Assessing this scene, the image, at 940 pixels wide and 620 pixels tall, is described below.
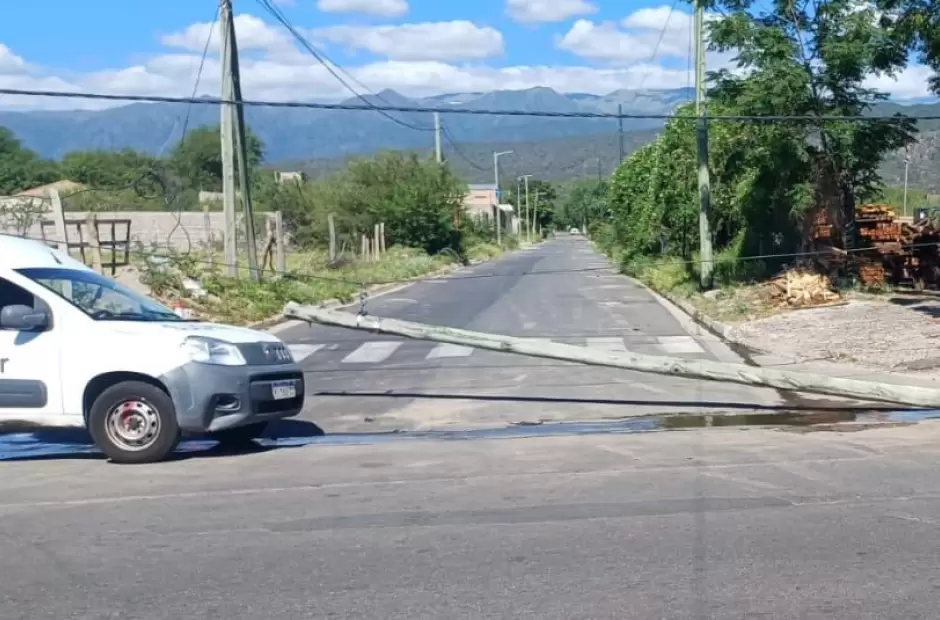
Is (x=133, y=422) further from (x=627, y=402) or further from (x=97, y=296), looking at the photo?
(x=627, y=402)

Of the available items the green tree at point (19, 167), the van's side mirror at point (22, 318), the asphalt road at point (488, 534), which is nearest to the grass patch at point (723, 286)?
the asphalt road at point (488, 534)

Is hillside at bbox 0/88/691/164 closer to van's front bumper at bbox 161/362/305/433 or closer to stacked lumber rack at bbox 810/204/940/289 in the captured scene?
stacked lumber rack at bbox 810/204/940/289

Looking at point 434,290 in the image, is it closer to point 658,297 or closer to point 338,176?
point 658,297

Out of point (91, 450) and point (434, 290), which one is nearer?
point (91, 450)

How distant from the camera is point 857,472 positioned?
883 cm

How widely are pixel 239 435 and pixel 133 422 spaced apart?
1.37 meters

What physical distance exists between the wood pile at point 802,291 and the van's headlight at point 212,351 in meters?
15.7

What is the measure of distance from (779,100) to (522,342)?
13843 mm

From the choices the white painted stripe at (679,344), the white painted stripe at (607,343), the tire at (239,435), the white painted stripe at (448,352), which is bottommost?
the white painted stripe at (679,344)

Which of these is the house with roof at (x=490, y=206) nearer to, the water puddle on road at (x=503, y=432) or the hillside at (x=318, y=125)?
the hillside at (x=318, y=125)

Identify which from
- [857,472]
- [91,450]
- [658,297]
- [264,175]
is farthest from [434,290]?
[264,175]

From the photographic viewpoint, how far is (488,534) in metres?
7.04

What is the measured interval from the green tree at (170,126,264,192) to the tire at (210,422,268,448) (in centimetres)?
7298

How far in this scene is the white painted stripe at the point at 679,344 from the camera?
19.0 m
